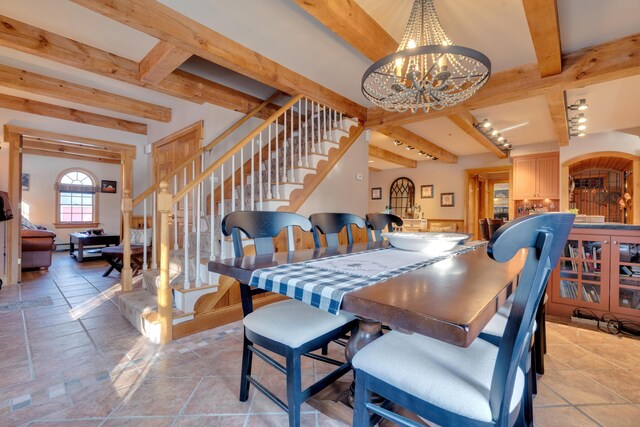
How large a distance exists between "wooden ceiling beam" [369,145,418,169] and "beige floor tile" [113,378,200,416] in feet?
18.5

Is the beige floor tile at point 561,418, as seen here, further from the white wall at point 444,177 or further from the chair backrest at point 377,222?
the white wall at point 444,177

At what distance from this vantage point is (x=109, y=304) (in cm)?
319

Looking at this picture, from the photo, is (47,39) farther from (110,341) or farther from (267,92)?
(110,341)

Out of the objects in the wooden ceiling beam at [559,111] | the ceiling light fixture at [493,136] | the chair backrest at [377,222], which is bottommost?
the chair backrest at [377,222]

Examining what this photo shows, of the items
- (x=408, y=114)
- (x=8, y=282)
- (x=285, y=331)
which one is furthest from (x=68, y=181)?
(x=285, y=331)

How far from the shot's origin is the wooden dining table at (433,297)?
0.63 m

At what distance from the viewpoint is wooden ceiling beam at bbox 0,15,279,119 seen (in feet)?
8.07

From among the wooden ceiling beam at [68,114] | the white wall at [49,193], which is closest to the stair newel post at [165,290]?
the wooden ceiling beam at [68,114]

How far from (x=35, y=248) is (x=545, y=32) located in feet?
23.7

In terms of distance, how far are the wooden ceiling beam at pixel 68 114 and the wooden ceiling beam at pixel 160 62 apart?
2.17 metres

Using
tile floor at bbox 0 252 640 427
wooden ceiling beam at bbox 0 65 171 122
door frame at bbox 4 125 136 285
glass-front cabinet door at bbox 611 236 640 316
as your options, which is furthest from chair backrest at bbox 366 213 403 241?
wooden ceiling beam at bbox 0 65 171 122

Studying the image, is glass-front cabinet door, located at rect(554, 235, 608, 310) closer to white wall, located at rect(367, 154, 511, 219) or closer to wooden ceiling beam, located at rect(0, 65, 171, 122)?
white wall, located at rect(367, 154, 511, 219)

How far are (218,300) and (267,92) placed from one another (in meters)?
3.07

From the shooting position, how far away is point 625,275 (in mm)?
2578
